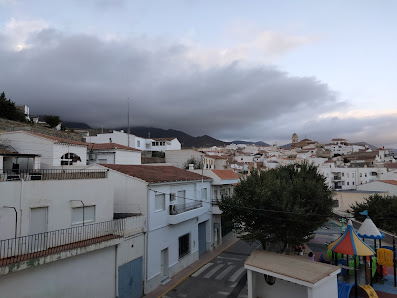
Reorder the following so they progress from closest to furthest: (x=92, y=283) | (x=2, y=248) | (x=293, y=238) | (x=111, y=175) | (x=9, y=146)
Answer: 1. (x=2, y=248)
2. (x=92, y=283)
3. (x=293, y=238)
4. (x=111, y=175)
5. (x=9, y=146)

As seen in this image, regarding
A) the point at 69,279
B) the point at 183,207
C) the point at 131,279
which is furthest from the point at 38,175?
the point at 183,207

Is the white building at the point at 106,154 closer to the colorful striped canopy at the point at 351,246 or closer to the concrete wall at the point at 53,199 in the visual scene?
the concrete wall at the point at 53,199

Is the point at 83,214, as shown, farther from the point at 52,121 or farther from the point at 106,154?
the point at 52,121

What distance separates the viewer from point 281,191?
61.6 ft

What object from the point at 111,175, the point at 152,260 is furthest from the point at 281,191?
the point at 111,175

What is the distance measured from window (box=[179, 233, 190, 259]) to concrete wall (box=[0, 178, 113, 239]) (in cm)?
784

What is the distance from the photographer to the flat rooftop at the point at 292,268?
12648 mm

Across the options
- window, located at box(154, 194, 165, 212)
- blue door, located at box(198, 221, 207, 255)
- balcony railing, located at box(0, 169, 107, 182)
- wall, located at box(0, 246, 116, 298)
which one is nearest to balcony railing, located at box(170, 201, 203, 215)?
window, located at box(154, 194, 165, 212)

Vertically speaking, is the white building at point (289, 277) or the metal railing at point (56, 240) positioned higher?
the metal railing at point (56, 240)

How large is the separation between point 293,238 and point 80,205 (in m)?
12.8

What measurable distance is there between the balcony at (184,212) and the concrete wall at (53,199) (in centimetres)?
528

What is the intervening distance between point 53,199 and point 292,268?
11955mm

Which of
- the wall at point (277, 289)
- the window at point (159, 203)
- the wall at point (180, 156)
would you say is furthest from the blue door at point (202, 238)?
the wall at point (180, 156)

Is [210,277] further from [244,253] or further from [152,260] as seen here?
[244,253]
